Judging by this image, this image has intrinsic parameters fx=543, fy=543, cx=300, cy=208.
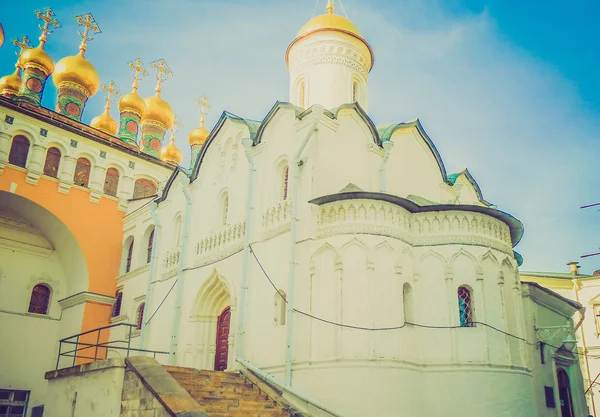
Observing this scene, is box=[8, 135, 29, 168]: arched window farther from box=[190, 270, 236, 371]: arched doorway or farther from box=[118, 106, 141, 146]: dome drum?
box=[190, 270, 236, 371]: arched doorway

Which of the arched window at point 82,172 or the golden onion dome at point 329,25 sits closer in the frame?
the golden onion dome at point 329,25

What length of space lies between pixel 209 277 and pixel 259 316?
2670 millimetres

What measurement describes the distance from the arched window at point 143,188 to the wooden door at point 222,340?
9.56 m

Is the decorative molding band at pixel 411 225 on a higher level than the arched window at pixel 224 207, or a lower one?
lower

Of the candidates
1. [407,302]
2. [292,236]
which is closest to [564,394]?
[407,302]

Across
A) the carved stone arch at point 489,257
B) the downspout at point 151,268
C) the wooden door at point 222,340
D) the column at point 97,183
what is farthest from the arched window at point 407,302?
the column at point 97,183

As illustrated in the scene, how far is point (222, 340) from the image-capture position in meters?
14.3

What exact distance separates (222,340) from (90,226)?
869cm

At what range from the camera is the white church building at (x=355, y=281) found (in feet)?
35.6

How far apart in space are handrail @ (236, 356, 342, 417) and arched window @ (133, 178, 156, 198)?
12199 millimetres

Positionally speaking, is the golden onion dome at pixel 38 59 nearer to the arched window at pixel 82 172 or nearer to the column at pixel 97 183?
the arched window at pixel 82 172

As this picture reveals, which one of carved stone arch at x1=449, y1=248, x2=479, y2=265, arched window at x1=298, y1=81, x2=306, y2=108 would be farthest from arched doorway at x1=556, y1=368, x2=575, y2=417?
arched window at x1=298, y1=81, x2=306, y2=108

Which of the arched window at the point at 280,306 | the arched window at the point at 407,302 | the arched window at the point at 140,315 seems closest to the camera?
the arched window at the point at 407,302

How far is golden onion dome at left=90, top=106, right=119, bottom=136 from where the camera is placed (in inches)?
1041
